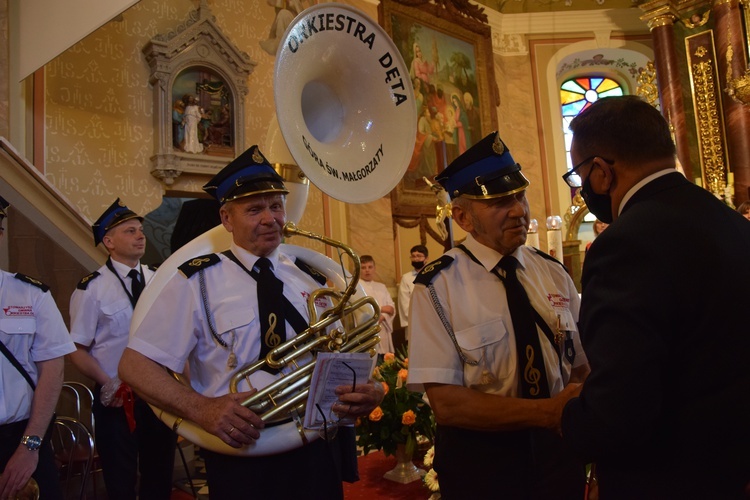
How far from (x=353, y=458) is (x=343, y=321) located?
0.46 metres

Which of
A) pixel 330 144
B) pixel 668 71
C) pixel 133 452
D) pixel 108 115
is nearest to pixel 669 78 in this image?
pixel 668 71

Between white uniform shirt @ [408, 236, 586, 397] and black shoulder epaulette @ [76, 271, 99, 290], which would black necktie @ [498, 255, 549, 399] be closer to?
white uniform shirt @ [408, 236, 586, 397]

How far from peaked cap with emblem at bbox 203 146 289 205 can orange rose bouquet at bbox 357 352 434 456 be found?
170cm

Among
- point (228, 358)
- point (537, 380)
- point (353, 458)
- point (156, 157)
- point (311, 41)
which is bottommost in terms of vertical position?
point (353, 458)

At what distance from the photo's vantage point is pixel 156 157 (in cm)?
607

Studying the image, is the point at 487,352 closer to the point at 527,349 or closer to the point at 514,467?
the point at 527,349

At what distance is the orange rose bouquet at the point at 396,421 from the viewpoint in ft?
11.0

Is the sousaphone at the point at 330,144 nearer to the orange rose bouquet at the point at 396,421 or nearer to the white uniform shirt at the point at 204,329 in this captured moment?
the white uniform shirt at the point at 204,329

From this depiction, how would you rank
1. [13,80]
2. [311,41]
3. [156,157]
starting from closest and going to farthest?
1. [311,41]
2. [13,80]
3. [156,157]

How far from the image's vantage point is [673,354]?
1.14 m

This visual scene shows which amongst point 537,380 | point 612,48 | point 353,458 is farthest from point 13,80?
point 612,48

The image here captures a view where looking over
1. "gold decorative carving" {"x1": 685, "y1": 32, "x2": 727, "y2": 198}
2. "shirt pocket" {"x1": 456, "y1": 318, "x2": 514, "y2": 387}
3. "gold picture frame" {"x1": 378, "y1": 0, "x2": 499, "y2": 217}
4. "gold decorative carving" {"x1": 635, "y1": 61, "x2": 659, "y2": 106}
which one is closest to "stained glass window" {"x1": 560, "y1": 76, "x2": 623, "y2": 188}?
"gold decorative carving" {"x1": 635, "y1": 61, "x2": 659, "y2": 106}

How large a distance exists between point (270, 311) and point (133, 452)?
1707 millimetres

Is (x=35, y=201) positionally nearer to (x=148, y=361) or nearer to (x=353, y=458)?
(x=148, y=361)
